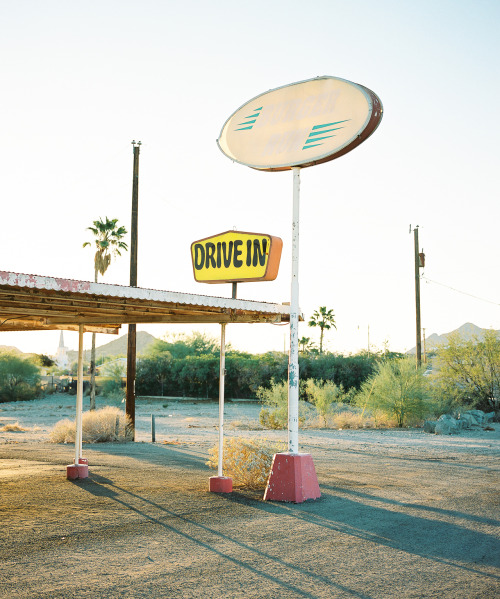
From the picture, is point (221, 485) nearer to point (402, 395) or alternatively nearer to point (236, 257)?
point (236, 257)

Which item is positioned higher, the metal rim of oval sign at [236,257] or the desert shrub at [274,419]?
the metal rim of oval sign at [236,257]

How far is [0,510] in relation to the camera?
352 inches

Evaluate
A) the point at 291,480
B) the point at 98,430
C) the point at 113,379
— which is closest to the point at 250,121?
the point at 291,480

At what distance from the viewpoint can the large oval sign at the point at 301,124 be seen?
405 inches

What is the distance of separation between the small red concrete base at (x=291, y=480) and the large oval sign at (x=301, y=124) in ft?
15.4

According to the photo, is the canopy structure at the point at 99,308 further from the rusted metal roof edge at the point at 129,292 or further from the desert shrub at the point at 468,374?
the desert shrub at the point at 468,374

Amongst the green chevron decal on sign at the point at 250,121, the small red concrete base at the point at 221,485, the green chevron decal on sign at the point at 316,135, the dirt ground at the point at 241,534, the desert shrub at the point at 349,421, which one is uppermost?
the green chevron decal on sign at the point at 250,121

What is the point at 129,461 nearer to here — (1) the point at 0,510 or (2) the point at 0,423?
(1) the point at 0,510

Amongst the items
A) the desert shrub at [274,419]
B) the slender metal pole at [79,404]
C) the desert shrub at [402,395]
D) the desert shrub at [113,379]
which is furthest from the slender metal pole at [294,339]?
the desert shrub at [113,379]

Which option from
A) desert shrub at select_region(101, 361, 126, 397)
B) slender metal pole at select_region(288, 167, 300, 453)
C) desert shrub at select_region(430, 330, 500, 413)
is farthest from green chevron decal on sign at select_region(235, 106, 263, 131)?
desert shrub at select_region(101, 361, 126, 397)

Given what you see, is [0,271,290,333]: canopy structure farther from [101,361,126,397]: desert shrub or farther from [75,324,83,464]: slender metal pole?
[101,361,126,397]: desert shrub

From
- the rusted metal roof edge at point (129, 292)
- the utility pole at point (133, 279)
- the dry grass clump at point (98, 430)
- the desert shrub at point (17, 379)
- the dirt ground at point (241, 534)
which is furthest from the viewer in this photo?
the desert shrub at point (17, 379)

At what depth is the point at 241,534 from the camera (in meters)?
7.77

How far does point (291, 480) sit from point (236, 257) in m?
3.65
